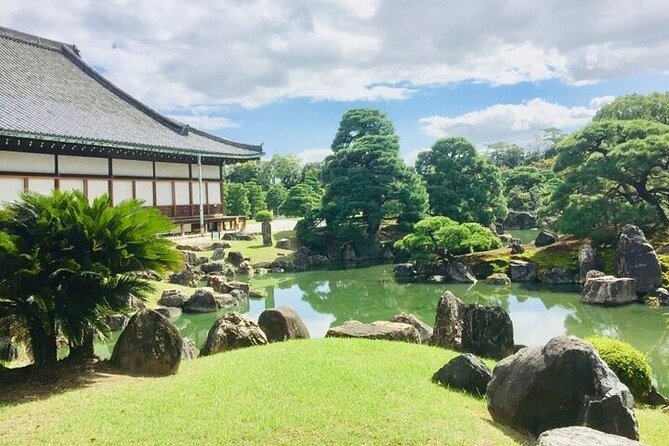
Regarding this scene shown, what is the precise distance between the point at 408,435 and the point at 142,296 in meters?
4.42

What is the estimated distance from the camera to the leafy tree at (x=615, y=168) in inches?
882

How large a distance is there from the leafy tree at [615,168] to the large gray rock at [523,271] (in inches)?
102

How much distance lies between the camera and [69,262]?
21.9ft

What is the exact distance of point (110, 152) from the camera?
23.1 meters

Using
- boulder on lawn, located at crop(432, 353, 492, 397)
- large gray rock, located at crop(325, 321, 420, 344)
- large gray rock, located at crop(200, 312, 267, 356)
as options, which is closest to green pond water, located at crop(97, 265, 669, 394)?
large gray rock, located at crop(325, 321, 420, 344)

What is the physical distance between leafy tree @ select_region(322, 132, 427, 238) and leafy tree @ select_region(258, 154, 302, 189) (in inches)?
1430

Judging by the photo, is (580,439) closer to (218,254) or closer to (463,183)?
(218,254)

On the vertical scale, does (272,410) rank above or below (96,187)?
below

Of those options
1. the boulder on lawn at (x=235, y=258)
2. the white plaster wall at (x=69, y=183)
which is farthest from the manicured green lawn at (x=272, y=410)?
the boulder on lawn at (x=235, y=258)

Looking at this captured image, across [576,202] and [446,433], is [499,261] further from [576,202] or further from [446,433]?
[446,433]

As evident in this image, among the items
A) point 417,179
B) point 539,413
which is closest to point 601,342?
point 539,413

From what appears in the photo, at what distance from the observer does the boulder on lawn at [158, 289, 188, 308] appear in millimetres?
17469

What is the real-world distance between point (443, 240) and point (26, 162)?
1764cm

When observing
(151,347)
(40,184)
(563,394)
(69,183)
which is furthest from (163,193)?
(563,394)
